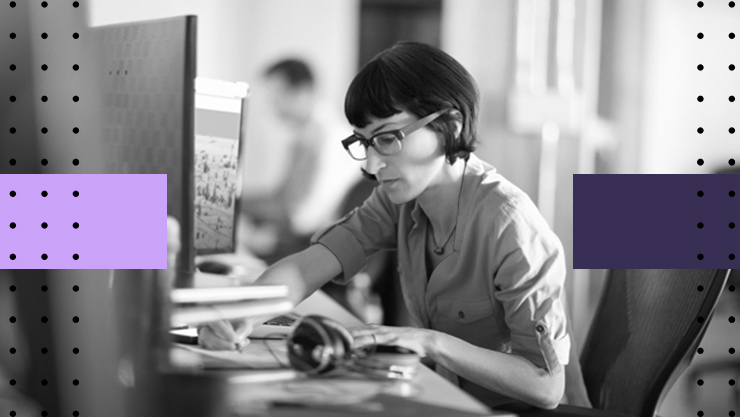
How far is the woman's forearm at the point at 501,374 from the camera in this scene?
3.45 feet

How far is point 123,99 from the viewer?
78 centimetres

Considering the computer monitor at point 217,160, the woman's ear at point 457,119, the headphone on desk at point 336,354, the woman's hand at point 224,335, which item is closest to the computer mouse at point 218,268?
the computer monitor at point 217,160

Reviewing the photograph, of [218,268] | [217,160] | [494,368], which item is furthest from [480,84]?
[494,368]

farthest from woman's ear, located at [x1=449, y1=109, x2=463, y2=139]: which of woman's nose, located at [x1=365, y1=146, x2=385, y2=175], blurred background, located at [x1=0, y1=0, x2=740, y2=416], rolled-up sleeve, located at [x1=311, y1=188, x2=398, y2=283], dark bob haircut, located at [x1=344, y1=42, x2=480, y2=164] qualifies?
blurred background, located at [x1=0, y1=0, x2=740, y2=416]

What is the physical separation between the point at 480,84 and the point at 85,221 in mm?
2605

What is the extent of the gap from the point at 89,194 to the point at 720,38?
0.91 meters

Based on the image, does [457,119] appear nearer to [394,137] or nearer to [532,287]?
[394,137]

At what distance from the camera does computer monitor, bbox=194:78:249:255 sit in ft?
4.49

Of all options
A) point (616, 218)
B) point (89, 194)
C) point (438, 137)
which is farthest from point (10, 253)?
point (616, 218)

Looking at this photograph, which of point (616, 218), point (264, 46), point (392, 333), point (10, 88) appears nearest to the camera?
point (10, 88)

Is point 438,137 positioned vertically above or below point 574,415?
above

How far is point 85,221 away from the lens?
0.79 metres

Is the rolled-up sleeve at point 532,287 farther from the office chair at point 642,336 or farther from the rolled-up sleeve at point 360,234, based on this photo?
the rolled-up sleeve at point 360,234

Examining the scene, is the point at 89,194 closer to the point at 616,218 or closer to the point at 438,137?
the point at 438,137
